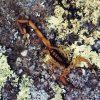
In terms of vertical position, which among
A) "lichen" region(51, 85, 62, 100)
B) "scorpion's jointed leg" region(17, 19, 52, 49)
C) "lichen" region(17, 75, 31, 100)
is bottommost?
"lichen" region(51, 85, 62, 100)

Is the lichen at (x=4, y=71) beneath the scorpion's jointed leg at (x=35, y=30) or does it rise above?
beneath

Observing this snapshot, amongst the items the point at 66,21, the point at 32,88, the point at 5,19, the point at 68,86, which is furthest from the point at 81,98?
the point at 5,19

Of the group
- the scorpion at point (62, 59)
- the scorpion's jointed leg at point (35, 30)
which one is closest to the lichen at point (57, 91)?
the scorpion at point (62, 59)

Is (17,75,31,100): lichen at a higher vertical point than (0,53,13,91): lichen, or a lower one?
lower

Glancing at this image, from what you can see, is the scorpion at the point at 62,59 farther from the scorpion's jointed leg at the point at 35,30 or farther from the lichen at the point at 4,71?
the lichen at the point at 4,71

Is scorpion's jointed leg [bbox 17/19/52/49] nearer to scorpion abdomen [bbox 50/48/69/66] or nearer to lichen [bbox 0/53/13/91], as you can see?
scorpion abdomen [bbox 50/48/69/66]

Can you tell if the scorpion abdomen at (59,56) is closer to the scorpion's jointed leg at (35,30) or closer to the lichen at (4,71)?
the scorpion's jointed leg at (35,30)

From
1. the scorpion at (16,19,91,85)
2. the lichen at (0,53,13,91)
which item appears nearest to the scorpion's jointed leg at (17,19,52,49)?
the scorpion at (16,19,91,85)

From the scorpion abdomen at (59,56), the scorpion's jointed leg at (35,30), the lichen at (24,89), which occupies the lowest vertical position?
the lichen at (24,89)

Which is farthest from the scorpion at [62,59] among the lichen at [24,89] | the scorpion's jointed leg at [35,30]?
the lichen at [24,89]

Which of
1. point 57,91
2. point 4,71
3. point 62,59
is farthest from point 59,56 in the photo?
point 4,71

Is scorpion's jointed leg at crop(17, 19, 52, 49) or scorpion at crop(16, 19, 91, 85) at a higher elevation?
scorpion's jointed leg at crop(17, 19, 52, 49)
